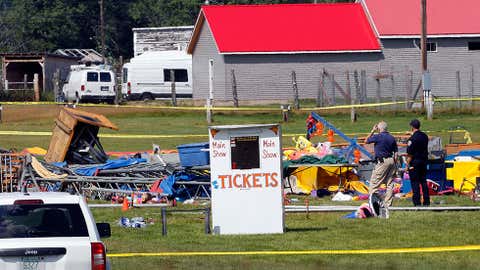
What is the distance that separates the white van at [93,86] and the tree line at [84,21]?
105 ft

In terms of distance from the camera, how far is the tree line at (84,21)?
92.3 m

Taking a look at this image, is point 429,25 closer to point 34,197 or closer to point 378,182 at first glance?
point 378,182

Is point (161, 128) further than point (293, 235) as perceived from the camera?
Yes

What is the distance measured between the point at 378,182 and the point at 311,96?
36.4m

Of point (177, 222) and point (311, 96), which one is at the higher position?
point (311, 96)

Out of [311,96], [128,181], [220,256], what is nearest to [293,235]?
[220,256]

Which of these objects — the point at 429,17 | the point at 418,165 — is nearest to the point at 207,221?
the point at 418,165

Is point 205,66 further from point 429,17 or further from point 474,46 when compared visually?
point 474,46

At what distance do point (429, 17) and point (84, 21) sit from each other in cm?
4424

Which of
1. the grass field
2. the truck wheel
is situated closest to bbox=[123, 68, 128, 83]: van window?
the truck wheel

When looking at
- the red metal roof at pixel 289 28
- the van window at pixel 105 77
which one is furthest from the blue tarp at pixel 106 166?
the van window at pixel 105 77

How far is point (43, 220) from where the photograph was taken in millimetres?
11398

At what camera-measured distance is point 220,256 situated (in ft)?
53.9

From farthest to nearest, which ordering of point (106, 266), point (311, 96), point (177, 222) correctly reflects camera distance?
1. point (311, 96)
2. point (177, 222)
3. point (106, 266)
